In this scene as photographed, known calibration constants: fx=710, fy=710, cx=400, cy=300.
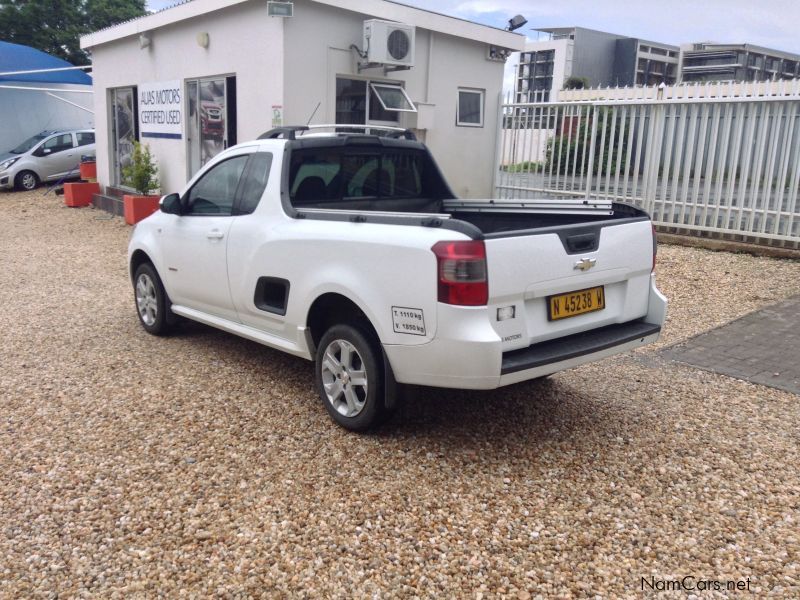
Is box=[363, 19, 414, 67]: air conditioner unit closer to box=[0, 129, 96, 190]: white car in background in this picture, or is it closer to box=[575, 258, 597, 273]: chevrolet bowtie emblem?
box=[575, 258, 597, 273]: chevrolet bowtie emblem

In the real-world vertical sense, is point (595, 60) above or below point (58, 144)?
above

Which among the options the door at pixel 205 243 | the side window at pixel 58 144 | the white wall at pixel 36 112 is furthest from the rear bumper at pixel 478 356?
the white wall at pixel 36 112

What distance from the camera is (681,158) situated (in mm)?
10727

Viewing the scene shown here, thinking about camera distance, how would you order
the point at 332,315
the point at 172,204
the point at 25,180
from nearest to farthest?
the point at 332,315 → the point at 172,204 → the point at 25,180

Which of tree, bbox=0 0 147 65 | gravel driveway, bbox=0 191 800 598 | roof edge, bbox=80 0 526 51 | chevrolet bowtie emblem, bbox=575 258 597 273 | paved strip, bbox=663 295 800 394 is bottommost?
gravel driveway, bbox=0 191 800 598

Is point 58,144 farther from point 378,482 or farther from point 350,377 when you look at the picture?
point 378,482

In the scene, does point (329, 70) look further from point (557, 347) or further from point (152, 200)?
point (557, 347)

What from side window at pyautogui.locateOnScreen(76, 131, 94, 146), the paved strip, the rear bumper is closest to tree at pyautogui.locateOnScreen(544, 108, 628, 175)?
the paved strip

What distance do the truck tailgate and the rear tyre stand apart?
20.3 m

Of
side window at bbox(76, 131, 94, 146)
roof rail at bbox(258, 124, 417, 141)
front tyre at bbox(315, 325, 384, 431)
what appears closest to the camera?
front tyre at bbox(315, 325, 384, 431)

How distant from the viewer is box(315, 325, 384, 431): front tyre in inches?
161

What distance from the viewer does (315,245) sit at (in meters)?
4.38

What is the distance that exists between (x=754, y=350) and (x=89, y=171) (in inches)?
658

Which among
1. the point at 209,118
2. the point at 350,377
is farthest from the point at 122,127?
the point at 350,377
